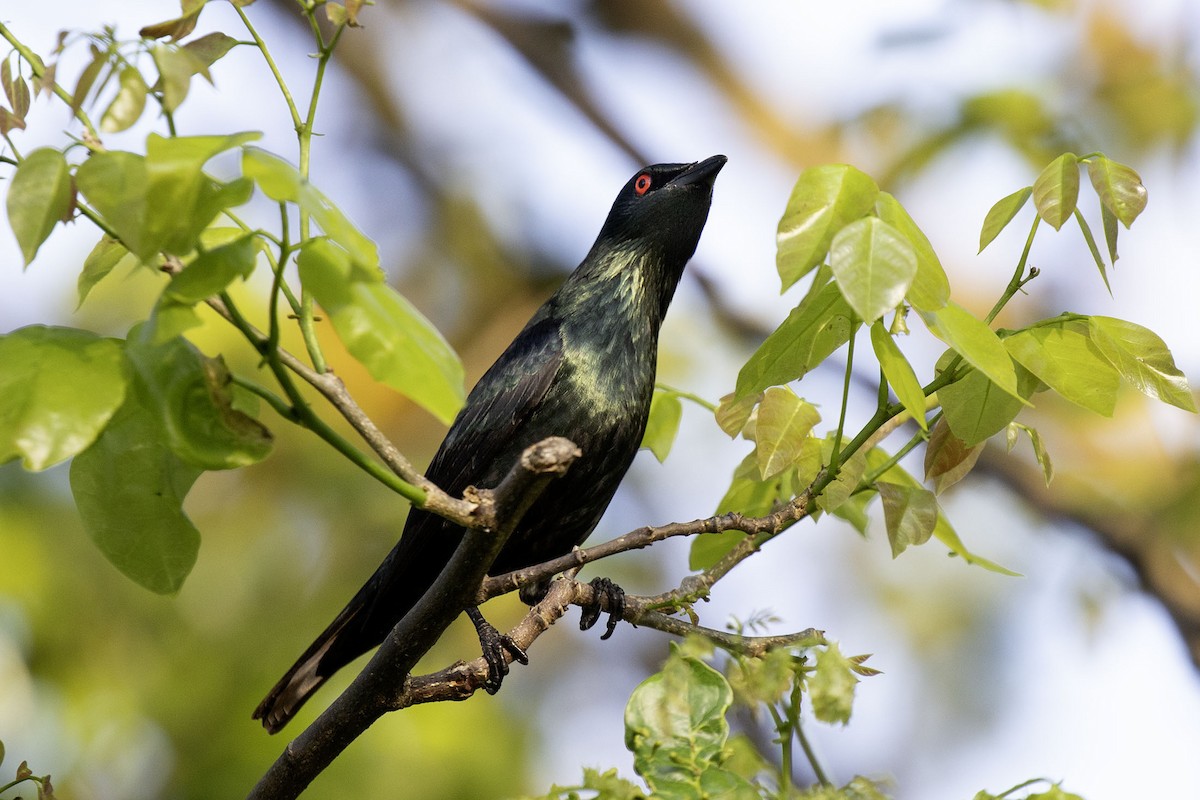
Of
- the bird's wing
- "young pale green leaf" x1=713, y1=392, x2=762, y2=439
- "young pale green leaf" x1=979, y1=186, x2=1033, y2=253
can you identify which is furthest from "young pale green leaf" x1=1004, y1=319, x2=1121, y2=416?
the bird's wing

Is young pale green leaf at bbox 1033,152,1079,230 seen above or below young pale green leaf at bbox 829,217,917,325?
above

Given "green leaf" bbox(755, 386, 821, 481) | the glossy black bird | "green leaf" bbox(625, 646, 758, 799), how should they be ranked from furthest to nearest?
the glossy black bird
"green leaf" bbox(755, 386, 821, 481)
"green leaf" bbox(625, 646, 758, 799)

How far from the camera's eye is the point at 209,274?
1.30m

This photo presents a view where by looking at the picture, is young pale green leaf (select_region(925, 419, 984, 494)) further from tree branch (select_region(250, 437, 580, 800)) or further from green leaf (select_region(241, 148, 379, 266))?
green leaf (select_region(241, 148, 379, 266))

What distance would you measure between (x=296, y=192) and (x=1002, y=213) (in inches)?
46.5

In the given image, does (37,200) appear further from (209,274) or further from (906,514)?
(906,514)

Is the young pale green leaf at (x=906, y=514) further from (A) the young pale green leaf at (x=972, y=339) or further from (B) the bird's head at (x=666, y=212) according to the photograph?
(B) the bird's head at (x=666, y=212)

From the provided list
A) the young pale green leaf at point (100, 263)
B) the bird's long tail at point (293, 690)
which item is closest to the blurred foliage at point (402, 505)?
the bird's long tail at point (293, 690)

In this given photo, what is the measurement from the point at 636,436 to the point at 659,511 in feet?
9.75

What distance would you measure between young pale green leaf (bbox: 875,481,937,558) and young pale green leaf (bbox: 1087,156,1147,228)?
2.22ft

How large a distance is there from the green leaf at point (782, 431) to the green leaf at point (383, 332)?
1.01 m

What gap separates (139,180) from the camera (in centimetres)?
127

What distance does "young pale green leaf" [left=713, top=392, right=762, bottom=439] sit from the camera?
2.29m

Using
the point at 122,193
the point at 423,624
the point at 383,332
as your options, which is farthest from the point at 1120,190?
the point at 122,193
